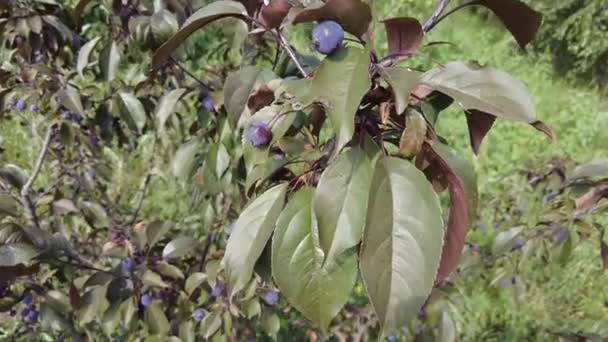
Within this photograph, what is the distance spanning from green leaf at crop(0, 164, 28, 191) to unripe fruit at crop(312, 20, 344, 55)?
0.87 m

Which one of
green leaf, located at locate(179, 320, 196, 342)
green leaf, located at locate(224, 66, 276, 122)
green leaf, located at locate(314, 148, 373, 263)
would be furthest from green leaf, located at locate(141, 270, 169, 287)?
green leaf, located at locate(314, 148, 373, 263)

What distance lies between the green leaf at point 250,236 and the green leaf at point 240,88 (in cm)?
18

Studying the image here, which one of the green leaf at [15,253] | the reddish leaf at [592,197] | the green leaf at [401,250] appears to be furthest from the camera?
the reddish leaf at [592,197]

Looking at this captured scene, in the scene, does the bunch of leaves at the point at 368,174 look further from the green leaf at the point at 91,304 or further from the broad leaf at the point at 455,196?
the green leaf at the point at 91,304

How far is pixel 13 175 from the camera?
1177mm

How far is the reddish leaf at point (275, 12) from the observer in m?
0.55

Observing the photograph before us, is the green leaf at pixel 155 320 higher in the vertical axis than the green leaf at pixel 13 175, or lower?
lower

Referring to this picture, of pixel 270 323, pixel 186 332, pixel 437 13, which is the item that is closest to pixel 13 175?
pixel 186 332

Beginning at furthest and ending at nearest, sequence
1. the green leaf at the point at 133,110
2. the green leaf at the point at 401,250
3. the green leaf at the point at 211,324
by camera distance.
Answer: the green leaf at the point at 133,110 < the green leaf at the point at 211,324 < the green leaf at the point at 401,250

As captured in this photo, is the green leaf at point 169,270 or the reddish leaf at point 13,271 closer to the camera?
the reddish leaf at point 13,271

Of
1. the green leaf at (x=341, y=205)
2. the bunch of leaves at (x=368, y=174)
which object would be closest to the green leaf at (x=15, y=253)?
the bunch of leaves at (x=368, y=174)

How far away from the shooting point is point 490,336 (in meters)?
2.33

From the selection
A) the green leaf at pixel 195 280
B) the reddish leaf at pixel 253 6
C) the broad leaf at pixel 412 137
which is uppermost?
the broad leaf at pixel 412 137

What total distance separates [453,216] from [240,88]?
313mm
